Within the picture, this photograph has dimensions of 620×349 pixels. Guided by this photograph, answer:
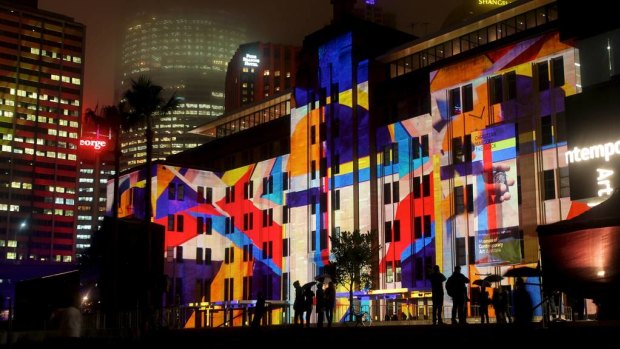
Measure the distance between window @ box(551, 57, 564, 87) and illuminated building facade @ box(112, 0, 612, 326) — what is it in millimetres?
90

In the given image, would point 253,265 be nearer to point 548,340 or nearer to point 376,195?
point 376,195

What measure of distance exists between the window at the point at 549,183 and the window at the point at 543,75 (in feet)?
19.0

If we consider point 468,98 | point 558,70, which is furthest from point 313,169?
point 558,70

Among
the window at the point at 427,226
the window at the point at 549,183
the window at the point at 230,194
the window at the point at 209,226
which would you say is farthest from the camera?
the window at the point at 230,194

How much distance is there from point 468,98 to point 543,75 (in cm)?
666

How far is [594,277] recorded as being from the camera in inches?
702

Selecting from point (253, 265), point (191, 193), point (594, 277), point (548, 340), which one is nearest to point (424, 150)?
point (253, 265)

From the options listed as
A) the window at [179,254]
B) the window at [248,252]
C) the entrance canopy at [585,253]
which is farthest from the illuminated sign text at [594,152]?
the window at [179,254]

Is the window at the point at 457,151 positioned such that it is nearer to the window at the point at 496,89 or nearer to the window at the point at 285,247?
the window at the point at 496,89

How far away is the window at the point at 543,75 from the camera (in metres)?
53.0

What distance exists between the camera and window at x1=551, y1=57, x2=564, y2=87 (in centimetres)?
5209

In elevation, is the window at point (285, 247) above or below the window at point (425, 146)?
below

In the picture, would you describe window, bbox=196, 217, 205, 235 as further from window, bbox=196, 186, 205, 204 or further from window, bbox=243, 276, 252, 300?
window, bbox=243, 276, 252, 300

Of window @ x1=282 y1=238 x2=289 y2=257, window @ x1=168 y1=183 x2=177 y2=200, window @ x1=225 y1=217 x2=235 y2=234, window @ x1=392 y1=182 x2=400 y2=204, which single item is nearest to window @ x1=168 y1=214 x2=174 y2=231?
window @ x1=168 y1=183 x2=177 y2=200
